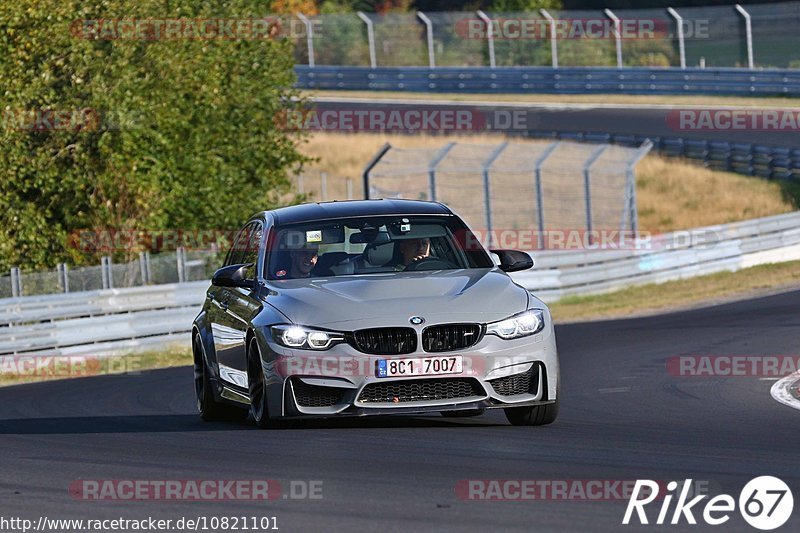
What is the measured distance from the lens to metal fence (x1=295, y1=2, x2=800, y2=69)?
44281 millimetres

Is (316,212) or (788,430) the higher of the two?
(316,212)

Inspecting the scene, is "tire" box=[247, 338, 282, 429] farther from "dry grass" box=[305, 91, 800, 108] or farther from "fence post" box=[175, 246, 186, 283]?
"dry grass" box=[305, 91, 800, 108]

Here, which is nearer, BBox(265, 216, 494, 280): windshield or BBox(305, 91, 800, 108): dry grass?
BBox(265, 216, 494, 280): windshield

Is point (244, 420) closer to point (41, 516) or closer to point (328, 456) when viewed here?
point (328, 456)

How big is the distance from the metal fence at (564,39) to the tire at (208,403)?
31.7 m

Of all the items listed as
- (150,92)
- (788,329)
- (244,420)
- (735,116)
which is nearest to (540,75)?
(735,116)

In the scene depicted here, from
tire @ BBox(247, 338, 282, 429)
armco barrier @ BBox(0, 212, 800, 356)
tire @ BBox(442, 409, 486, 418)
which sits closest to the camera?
tire @ BBox(442, 409, 486, 418)

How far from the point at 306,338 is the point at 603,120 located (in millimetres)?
35129

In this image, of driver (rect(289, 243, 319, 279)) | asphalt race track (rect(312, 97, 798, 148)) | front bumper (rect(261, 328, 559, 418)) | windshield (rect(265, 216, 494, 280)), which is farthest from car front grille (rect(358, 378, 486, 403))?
asphalt race track (rect(312, 97, 798, 148))

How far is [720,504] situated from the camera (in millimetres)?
7117

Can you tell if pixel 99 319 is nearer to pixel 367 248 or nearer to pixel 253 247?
pixel 253 247

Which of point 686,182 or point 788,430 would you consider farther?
point 686,182

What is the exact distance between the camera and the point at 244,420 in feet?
39.8

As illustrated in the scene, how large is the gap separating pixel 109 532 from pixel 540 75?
43.9 m
